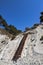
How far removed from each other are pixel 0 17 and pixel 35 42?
105ft

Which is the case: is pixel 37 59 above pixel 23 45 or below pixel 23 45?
below

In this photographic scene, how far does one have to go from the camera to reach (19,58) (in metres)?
20.8

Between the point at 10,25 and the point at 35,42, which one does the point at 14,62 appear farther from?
the point at 10,25

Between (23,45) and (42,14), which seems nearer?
(23,45)

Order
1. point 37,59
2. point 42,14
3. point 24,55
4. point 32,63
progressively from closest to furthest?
point 32,63 → point 37,59 → point 24,55 → point 42,14

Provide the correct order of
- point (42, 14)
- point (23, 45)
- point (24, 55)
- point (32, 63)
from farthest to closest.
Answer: point (42, 14)
point (23, 45)
point (24, 55)
point (32, 63)

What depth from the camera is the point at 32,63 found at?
18688mm

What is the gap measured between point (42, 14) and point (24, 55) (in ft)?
119

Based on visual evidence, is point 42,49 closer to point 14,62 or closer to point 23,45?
point 23,45

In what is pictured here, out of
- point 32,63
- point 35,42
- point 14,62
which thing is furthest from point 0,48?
point 32,63

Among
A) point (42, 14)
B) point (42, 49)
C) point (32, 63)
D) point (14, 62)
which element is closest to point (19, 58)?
point (14, 62)

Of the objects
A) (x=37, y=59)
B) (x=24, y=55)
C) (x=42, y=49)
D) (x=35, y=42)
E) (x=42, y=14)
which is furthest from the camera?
(x=42, y=14)

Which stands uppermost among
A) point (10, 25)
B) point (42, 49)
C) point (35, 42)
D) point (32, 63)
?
point (10, 25)

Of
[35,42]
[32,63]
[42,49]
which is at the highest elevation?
[35,42]
